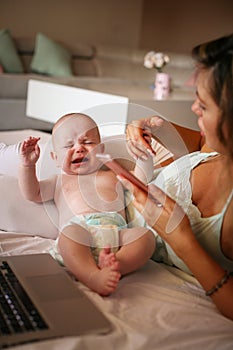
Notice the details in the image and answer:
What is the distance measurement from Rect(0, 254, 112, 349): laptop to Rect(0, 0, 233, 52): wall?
13.3 ft

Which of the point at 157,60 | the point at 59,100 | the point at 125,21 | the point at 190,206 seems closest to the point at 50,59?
the point at 157,60

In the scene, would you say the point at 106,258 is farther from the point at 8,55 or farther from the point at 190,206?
the point at 8,55

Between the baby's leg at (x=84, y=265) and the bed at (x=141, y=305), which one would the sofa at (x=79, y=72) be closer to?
the bed at (x=141, y=305)

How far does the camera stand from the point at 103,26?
17.3 ft

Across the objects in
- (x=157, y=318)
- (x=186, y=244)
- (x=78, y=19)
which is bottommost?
(x=157, y=318)

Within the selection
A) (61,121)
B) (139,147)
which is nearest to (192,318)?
(139,147)

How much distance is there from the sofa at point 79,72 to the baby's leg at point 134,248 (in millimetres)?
2486

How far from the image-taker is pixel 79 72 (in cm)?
462

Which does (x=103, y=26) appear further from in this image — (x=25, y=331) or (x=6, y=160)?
(x=25, y=331)

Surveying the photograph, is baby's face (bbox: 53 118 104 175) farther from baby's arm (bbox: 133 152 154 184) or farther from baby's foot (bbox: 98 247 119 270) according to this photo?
baby's foot (bbox: 98 247 119 270)

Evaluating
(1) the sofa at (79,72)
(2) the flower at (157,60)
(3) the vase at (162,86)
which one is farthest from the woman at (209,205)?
(1) the sofa at (79,72)

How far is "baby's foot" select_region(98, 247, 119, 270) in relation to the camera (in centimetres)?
94

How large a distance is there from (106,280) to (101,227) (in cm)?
15

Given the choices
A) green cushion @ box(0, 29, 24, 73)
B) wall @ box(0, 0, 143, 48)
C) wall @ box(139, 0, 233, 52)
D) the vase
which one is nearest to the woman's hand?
the vase
